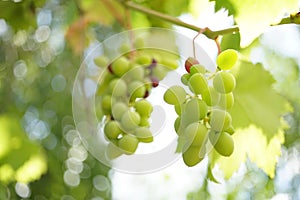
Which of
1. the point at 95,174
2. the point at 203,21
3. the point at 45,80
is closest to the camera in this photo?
the point at 203,21

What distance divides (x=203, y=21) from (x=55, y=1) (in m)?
0.80

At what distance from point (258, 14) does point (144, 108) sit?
0.17 m

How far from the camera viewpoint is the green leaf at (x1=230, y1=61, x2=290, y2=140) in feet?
2.44

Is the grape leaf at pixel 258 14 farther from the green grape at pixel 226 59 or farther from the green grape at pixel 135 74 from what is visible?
the green grape at pixel 135 74

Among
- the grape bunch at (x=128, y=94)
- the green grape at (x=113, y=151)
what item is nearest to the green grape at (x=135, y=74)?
the grape bunch at (x=128, y=94)

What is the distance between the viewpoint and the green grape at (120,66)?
0.73 m

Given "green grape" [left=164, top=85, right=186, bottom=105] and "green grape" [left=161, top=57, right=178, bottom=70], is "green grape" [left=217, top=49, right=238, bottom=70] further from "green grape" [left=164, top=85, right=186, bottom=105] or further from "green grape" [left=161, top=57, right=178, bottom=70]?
"green grape" [left=161, top=57, right=178, bottom=70]

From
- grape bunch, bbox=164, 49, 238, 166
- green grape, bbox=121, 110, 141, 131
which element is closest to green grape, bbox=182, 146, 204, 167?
grape bunch, bbox=164, 49, 238, 166

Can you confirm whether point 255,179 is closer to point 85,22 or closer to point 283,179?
point 283,179

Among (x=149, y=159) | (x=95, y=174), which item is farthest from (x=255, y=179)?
(x=149, y=159)

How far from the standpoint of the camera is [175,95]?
587 millimetres

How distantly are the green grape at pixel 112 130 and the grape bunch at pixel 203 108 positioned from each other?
8cm

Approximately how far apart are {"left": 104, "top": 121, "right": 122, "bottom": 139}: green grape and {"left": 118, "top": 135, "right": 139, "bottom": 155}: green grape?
10 mm

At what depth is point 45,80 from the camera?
8.50 feet
